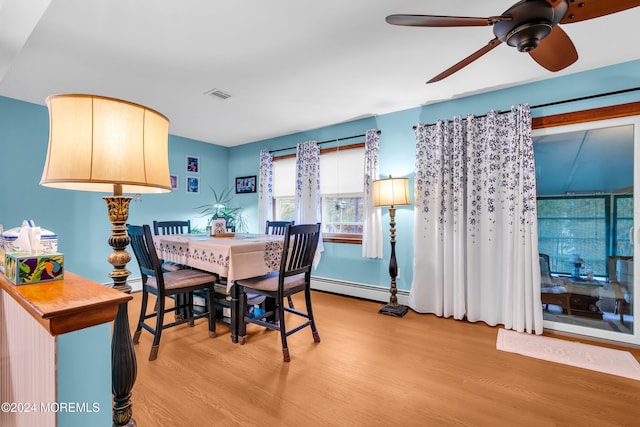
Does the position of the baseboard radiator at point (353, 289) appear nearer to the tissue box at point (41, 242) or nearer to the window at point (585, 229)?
the window at point (585, 229)

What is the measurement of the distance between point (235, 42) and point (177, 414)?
2470mm

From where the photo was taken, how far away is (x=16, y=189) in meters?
3.28

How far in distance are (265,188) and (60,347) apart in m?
4.13

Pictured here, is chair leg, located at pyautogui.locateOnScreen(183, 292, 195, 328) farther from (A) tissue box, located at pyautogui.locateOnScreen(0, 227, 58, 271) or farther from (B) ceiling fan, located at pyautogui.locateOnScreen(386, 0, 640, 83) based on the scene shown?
(B) ceiling fan, located at pyautogui.locateOnScreen(386, 0, 640, 83)

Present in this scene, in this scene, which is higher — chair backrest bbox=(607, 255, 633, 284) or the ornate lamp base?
chair backrest bbox=(607, 255, 633, 284)

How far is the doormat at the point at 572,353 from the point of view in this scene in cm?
215

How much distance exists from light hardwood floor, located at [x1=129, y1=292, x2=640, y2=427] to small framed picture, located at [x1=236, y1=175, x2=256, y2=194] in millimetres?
2910

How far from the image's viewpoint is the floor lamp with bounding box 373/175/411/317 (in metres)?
3.24

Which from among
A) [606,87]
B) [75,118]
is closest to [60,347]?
[75,118]

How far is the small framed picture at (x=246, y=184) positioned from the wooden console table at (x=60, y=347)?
4.28 meters

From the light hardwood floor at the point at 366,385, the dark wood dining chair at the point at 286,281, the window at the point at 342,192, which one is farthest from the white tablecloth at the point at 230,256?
the window at the point at 342,192

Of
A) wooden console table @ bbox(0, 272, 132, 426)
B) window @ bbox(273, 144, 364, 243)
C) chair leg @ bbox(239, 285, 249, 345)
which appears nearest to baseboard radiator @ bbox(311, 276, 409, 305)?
window @ bbox(273, 144, 364, 243)

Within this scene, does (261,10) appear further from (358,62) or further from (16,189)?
(16,189)

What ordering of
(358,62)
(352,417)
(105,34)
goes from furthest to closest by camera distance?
(358,62)
(105,34)
(352,417)
